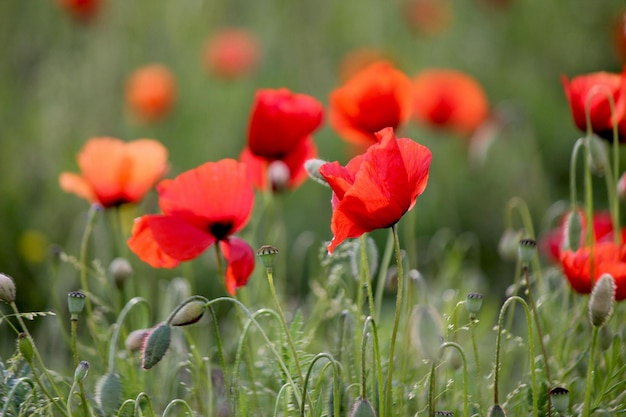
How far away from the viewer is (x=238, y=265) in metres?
1.47

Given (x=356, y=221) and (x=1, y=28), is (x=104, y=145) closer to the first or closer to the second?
(x=356, y=221)

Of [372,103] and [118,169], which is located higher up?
[372,103]

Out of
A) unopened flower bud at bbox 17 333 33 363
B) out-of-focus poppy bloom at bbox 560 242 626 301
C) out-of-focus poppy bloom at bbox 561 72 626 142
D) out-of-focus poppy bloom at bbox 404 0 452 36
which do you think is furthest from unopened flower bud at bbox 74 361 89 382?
out-of-focus poppy bloom at bbox 404 0 452 36

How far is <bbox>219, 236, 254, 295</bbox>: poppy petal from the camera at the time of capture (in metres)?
1.45

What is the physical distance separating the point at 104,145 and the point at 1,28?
3.07m

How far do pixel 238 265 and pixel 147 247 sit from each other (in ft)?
0.58

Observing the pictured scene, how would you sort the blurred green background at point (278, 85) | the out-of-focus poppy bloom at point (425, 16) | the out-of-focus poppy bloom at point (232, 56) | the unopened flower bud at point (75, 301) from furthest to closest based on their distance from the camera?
the out-of-focus poppy bloom at point (425, 16) < the out-of-focus poppy bloom at point (232, 56) < the blurred green background at point (278, 85) < the unopened flower bud at point (75, 301)

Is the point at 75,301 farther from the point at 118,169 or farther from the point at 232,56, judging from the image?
the point at 232,56

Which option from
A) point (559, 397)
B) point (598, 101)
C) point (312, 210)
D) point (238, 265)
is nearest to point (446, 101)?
point (312, 210)

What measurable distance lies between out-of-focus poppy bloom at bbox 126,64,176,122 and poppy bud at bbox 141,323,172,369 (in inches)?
115

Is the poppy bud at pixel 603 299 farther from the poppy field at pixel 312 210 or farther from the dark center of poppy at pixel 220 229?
the dark center of poppy at pixel 220 229

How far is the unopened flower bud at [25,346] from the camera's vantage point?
130 centimetres

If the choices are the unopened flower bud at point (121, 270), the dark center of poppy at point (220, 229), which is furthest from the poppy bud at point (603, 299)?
the unopened flower bud at point (121, 270)

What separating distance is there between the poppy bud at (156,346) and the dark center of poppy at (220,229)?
0.78ft
